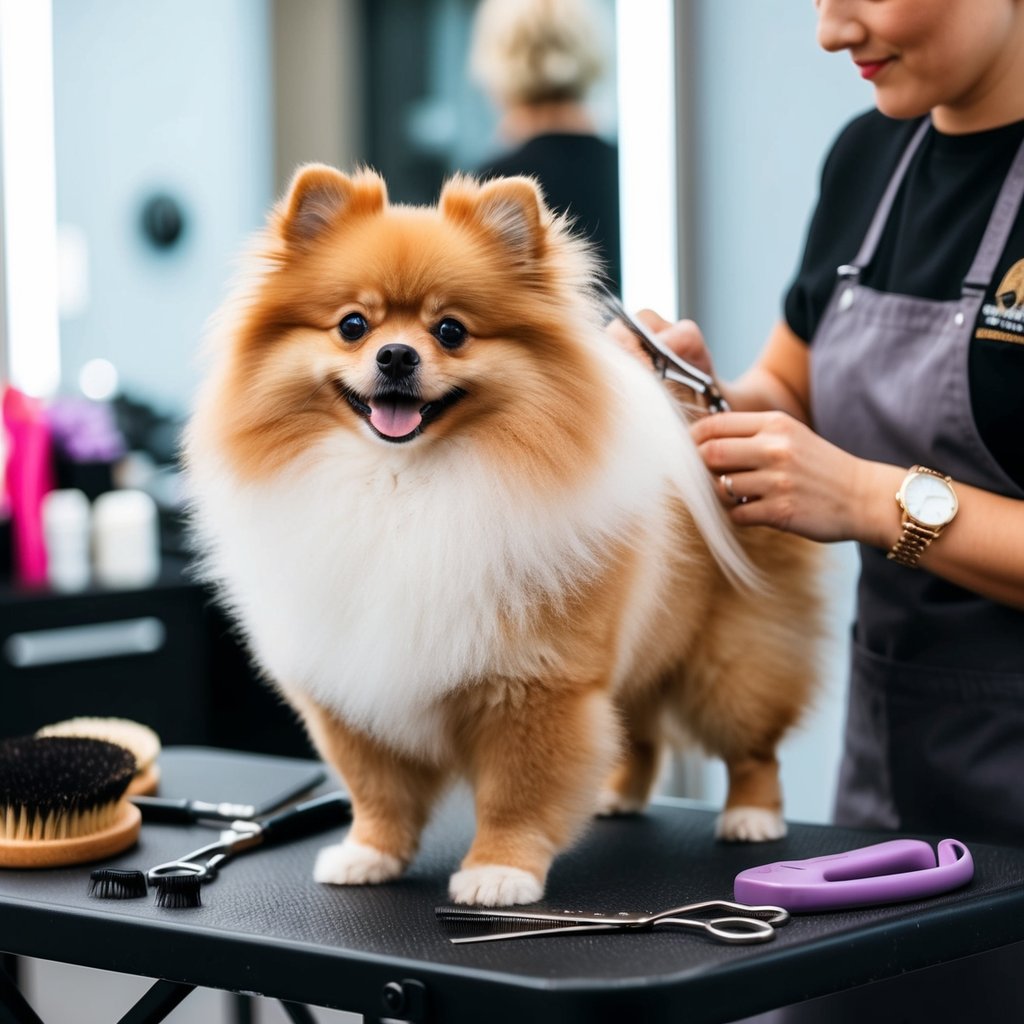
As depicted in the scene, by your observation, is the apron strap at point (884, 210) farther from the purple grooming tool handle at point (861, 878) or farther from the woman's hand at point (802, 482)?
the purple grooming tool handle at point (861, 878)

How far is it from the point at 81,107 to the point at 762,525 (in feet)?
10.0

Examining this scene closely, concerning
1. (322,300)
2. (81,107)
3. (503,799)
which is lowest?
(503,799)

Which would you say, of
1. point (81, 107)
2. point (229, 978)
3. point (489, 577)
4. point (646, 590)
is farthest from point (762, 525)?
point (81, 107)

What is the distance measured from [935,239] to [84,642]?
82.5 inches

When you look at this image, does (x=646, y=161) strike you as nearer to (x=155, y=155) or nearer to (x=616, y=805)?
(x=616, y=805)

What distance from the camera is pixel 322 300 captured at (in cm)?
112

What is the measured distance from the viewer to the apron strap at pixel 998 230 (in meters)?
1.33

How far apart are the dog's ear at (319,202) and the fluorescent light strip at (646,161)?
152cm

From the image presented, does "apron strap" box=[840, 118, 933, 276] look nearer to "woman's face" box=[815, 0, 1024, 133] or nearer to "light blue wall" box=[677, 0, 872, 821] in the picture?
"woman's face" box=[815, 0, 1024, 133]

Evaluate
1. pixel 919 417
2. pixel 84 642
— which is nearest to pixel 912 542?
pixel 919 417

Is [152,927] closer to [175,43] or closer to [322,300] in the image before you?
[322,300]

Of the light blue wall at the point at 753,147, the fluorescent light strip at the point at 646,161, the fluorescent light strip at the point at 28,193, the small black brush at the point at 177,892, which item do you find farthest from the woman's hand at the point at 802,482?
the fluorescent light strip at the point at 28,193

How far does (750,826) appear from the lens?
4.30 feet

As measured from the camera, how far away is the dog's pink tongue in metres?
1.08
